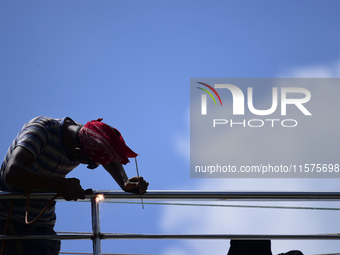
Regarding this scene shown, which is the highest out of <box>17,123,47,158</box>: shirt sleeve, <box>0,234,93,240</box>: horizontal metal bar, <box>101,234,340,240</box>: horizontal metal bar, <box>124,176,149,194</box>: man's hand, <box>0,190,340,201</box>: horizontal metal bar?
<box>17,123,47,158</box>: shirt sleeve

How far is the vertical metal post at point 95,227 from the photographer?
70.2 inches

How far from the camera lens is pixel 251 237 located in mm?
1714

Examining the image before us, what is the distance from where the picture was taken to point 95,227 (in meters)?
1.79

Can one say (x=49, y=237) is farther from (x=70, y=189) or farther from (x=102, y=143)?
(x=102, y=143)

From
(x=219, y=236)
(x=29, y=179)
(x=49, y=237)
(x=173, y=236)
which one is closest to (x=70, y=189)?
(x=29, y=179)

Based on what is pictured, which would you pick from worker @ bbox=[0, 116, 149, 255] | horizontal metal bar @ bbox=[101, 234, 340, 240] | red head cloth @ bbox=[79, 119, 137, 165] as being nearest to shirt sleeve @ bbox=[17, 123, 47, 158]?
worker @ bbox=[0, 116, 149, 255]

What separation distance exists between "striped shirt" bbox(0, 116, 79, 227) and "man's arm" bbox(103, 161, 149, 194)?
0.56 feet

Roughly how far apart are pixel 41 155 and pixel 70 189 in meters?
0.20

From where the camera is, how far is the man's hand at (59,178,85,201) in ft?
5.25

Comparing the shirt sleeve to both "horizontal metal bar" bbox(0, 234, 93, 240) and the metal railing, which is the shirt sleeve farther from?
"horizontal metal bar" bbox(0, 234, 93, 240)

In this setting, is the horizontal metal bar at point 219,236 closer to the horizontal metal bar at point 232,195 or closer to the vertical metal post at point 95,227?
the vertical metal post at point 95,227

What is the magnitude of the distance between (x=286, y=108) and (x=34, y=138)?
1032cm

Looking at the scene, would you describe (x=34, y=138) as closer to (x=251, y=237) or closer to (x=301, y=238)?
(x=251, y=237)

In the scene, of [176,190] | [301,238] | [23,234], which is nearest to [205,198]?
[176,190]
